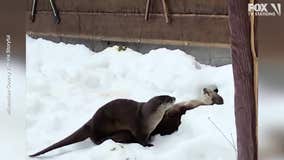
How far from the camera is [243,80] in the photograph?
1.51 m

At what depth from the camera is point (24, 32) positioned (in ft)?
6.11

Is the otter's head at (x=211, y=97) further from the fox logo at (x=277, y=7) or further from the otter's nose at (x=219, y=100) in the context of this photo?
the fox logo at (x=277, y=7)

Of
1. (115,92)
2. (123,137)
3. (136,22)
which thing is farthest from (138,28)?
(123,137)

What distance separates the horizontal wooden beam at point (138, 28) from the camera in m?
1.57

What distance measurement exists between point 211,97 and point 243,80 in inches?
4.7

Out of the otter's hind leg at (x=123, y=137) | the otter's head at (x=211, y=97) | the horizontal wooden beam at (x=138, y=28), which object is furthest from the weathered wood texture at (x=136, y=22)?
the otter's hind leg at (x=123, y=137)

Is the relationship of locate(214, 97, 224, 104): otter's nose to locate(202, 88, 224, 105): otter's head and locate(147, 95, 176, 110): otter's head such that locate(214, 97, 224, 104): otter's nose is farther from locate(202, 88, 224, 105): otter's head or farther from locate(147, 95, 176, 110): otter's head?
locate(147, 95, 176, 110): otter's head

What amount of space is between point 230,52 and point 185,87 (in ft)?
0.56

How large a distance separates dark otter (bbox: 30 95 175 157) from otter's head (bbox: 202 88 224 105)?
0.31 feet

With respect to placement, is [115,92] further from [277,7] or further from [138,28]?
[277,7]

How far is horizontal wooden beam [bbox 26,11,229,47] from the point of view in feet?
5.16

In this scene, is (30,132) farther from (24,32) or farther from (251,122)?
(251,122)

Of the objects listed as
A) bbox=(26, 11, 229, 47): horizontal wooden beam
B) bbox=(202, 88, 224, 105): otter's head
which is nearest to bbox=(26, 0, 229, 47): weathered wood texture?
bbox=(26, 11, 229, 47): horizontal wooden beam

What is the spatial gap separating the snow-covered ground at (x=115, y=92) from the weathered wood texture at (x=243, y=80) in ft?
0.08
